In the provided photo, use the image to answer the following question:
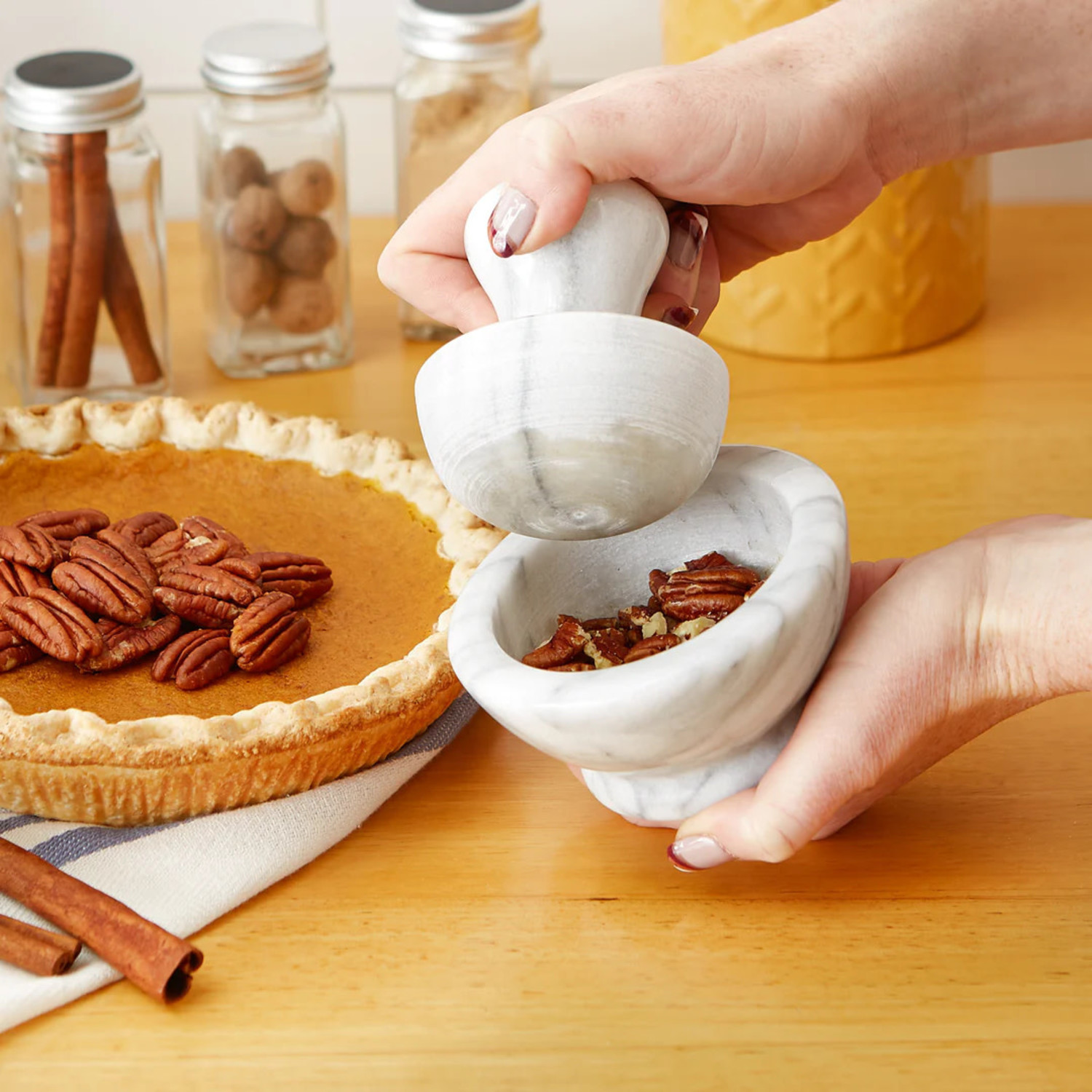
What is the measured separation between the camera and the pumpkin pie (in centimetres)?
94

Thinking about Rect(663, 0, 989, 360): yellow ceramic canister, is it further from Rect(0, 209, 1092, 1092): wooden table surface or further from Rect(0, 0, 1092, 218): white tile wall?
Rect(0, 209, 1092, 1092): wooden table surface

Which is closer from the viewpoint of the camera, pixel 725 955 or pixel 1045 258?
pixel 725 955

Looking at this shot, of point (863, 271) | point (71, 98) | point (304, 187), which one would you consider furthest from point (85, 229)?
point (863, 271)

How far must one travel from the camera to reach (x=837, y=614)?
0.88 metres

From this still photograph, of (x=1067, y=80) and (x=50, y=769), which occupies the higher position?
(x=1067, y=80)

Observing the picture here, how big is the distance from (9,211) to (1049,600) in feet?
3.83

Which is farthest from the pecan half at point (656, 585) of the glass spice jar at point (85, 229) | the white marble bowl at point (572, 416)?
the glass spice jar at point (85, 229)

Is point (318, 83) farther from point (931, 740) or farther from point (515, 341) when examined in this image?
→ point (931, 740)

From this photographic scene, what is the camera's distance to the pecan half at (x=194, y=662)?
3.38 ft

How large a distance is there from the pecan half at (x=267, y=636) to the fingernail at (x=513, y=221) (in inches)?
12.9

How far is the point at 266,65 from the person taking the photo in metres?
1.53

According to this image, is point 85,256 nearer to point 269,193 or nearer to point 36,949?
point 269,193

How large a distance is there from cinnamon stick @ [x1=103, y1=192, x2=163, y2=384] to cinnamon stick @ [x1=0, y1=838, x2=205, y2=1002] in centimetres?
78

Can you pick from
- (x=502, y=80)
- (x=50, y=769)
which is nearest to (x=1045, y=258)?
(x=502, y=80)
